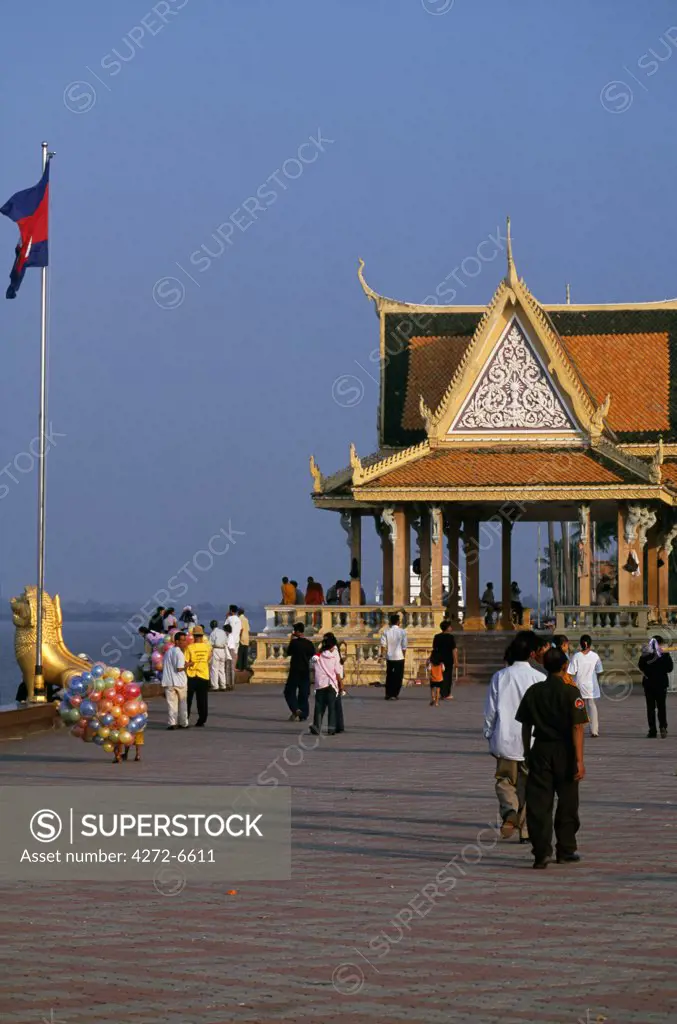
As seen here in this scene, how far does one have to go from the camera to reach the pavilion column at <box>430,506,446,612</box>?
41906 mm

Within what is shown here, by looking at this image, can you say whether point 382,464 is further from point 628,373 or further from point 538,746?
point 538,746

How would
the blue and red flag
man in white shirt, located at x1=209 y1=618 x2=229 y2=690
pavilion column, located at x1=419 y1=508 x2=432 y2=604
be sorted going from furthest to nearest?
pavilion column, located at x1=419 y1=508 x2=432 y2=604
man in white shirt, located at x1=209 y1=618 x2=229 y2=690
the blue and red flag

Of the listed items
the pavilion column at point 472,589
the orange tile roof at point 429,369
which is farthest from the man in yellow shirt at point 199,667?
the orange tile roof at point 429,369

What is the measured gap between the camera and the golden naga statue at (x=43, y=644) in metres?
28.7

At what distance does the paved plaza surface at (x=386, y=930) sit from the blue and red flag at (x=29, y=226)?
602 inches

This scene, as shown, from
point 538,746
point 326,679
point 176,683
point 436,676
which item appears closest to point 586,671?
point 326,679

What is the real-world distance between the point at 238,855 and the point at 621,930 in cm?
385

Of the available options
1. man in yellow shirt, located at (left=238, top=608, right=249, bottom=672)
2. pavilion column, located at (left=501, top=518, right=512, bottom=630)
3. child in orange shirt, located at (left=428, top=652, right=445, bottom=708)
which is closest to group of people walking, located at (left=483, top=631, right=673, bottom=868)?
child in orange shirt, located at (left=428, top=652, right=445, bottom=708)

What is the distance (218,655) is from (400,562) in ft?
25.4

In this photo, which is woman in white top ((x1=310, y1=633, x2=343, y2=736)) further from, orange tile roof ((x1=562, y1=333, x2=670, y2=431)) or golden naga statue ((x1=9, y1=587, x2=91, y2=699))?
orange tile roof ((x1=562, y1=333, x2=670, y2=431))

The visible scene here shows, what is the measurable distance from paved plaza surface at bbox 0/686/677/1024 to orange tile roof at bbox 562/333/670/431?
31.3 metres

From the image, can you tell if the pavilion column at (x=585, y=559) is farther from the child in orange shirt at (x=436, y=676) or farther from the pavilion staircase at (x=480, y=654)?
the child in orange shirt at (x=436, y=676)

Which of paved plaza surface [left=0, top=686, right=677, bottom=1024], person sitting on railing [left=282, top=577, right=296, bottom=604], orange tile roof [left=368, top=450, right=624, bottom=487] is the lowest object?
paved plaza surface [left=0, top=686, right=677, bottom=1024]

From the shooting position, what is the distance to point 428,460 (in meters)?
43.4
